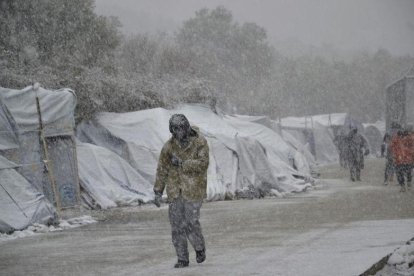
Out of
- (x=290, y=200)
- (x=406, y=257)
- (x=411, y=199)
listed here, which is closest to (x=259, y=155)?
(x=290, y=200)

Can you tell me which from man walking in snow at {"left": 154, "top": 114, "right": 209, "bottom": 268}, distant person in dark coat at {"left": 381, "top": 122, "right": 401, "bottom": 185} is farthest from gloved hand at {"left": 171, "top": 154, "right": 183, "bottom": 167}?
distant person in dark coat at {"left": 381, "top": 122, "right": 401, "bottom": 185}

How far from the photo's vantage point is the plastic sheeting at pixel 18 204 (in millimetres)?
14234

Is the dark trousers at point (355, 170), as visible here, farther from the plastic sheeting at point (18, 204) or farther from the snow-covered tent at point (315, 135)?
the snow-covered tent at point (315, 135)

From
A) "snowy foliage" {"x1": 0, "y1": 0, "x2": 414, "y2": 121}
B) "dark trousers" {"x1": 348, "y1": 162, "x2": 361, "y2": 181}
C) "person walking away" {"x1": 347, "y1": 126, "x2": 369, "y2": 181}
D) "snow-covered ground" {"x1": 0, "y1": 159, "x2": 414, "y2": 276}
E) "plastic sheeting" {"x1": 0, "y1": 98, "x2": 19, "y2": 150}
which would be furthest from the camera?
"dark trousers" {"x1": 348, "y1": 162, "x2": 361, "y2": 181}

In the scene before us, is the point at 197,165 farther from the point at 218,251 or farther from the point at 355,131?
the point at 355,131

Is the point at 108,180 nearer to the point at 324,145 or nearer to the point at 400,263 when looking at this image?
the point at 400,263

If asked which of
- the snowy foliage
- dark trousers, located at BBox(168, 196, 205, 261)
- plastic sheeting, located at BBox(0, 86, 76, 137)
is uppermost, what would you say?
the snowy foliage

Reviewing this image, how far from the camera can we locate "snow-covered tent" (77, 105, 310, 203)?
22.8m

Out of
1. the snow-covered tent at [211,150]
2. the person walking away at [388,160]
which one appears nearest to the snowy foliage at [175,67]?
the snow-covered tent at [211,150]

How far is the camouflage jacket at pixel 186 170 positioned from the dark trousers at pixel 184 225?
0.30ft

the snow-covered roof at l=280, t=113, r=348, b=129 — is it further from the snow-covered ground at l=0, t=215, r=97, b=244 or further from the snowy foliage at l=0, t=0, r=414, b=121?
the snow-covered ground at l=0, t=215, r=97, b=244

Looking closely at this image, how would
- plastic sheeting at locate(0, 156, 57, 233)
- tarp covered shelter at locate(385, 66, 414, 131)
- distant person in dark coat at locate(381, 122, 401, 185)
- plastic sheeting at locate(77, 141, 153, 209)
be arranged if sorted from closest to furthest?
plastic sheeting at locate(0, 156, 57, 233) → plastic sheeting at locate(77, 141, 153, 209) → distant person in dark coat at locate(381, 122, 401, 185) → tarp covered shelter at locate(385, 66, 414, 131)

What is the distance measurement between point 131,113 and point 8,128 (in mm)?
9079

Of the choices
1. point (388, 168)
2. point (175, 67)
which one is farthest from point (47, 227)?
point (175, 67)
